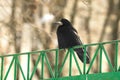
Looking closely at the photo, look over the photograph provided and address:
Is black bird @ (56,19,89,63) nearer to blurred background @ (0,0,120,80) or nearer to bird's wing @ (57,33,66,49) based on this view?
bird's wing @ (57,33,66,49)

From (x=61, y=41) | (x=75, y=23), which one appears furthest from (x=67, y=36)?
(x=75, y=23)

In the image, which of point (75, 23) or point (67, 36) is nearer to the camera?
point (67, 36)

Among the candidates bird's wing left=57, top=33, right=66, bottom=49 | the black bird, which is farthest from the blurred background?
bird's wing left=57, top=33, right=66, bottom=49

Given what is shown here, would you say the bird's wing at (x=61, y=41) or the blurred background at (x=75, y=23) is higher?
the blurred background at (x=75, y=23)

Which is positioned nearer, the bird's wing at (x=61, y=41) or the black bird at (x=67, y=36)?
the black bird at (x=67, y=36)

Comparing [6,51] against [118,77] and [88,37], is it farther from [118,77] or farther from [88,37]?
[118,77]

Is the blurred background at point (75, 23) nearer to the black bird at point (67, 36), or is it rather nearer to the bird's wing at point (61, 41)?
the black bird at point (67, 36)

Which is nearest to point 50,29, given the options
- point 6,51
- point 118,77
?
point 6,51

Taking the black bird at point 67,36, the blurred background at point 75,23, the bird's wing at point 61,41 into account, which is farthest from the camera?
the blurred background at point 75,23

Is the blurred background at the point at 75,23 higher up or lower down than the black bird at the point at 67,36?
higher up

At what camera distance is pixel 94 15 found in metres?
27.3

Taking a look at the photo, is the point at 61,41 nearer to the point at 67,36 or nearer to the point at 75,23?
the point at 67,36

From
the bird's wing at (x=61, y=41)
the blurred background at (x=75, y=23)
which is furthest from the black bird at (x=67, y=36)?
the blurred background at (x=75, y=23)

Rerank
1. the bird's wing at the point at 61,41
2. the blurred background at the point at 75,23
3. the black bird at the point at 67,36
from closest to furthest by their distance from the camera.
→ the black bird at the point at 67,36, the bird's wing at the point at 61,41, the blurred background at the point at 75,23
